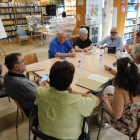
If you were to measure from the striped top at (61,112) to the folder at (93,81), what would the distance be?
646 mm

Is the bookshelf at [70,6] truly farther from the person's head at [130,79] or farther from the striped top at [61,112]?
the striped top at [61,112]

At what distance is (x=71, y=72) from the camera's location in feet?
3.79

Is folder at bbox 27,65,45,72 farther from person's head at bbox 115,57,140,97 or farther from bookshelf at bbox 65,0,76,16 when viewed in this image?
bookshelf at bbox 65,0,76,16

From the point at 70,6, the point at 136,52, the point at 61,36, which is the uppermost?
the point at 70,6

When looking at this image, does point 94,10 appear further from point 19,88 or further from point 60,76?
point 60,76

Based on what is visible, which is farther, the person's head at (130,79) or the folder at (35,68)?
the folder at (35,68)

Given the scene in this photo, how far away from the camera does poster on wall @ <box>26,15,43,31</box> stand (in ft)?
26.7

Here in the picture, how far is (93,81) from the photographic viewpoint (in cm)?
190

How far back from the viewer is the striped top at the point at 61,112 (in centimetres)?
106

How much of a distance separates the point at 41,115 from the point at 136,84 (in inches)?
35.4

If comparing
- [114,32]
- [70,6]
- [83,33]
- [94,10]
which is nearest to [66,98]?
[83,33]

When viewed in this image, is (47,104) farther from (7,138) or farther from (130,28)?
(130,28)

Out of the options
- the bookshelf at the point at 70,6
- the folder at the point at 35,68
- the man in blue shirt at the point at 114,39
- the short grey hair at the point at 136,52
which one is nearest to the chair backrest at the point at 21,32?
the bookshelf at the point at 70,6

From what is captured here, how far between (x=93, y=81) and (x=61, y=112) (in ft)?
3.08
